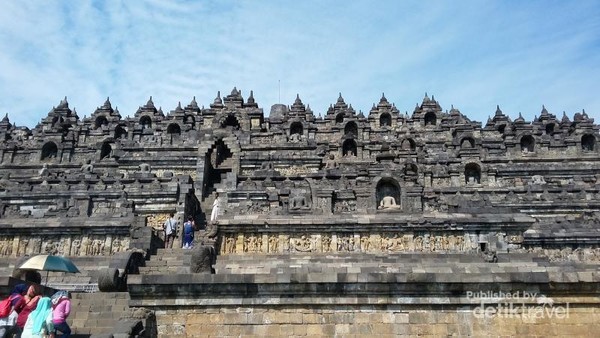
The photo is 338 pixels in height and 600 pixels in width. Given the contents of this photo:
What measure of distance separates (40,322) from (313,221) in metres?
13.7

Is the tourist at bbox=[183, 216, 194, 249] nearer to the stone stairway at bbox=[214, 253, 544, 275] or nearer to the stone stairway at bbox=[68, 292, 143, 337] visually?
the stone stairway at bbox=[214, 253, 544, 275]

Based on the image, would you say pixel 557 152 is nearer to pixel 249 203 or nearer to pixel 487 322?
pixel 249 203

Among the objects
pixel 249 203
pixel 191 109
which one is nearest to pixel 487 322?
pixel 249 203

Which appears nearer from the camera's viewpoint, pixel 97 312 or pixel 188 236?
pixel 97 312

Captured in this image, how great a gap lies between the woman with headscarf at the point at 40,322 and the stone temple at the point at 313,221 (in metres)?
1.39

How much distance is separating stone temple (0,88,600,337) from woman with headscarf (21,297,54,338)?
139 centimetres

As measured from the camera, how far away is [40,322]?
9.09 meters

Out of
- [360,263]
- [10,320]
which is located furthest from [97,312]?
[360,263]

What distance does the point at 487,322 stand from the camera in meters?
10.5

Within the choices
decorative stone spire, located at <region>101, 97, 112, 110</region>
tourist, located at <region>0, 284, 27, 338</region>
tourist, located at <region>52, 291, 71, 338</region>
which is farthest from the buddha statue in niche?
decorative stone spire, located at <region>101, 97, 112, 110</region>

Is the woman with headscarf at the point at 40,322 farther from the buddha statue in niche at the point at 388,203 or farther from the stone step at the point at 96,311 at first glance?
the buddha statue in niche at the point at 388,203

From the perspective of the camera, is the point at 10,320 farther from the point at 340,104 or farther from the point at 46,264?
the point at 340,104

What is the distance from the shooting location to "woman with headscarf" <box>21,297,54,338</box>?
29.6 feet

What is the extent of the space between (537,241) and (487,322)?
44.1 ft
